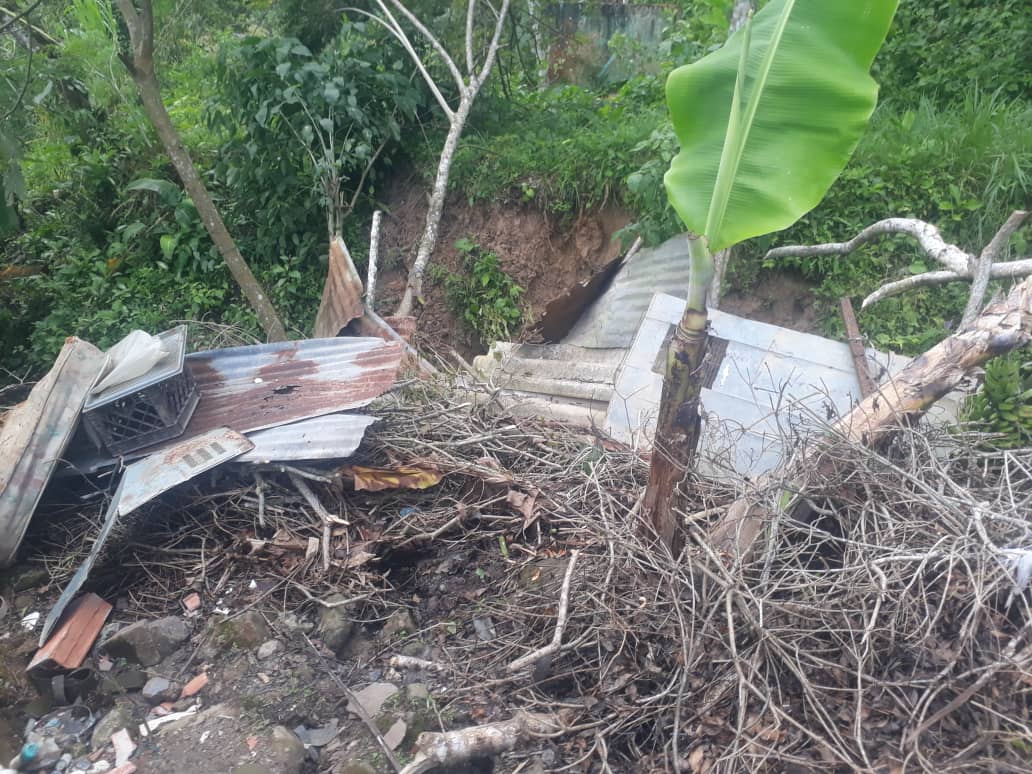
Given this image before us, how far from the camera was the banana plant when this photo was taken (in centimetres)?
226

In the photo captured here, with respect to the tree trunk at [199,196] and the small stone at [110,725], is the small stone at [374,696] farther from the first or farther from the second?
the tree trunk at [199,196]

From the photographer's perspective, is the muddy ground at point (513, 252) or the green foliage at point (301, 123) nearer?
the muddy ground at point (513, 252)

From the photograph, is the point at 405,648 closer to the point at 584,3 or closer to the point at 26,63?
the point at 26,63

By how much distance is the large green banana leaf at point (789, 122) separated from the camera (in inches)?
89.0

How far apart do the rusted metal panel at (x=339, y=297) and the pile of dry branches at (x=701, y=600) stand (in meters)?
1.87

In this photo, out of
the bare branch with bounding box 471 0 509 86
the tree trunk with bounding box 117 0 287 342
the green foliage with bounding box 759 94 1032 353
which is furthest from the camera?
the bare branch with bounding box 471 0 509 86

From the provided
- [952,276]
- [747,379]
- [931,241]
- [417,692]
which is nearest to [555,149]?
[747,379]

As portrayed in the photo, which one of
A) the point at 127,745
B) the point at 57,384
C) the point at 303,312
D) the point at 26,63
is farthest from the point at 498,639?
the point at 26,63

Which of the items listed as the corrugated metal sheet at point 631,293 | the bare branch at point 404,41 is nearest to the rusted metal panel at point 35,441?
the corrugated metal sheet at point 631,293

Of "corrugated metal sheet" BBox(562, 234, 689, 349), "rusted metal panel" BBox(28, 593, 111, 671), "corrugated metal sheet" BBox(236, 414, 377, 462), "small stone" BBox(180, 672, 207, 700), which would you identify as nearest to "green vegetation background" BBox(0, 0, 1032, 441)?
"corrugated metal sheet" BBox(562, 234, 689, 349)

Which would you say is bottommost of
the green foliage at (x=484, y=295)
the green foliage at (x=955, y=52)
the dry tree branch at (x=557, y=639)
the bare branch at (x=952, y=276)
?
the green foliage at (x=484, y=295)

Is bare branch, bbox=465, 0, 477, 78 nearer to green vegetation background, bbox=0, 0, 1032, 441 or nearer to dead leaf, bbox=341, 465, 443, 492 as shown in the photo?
green vegetation background, bbox=0, 0, 1032, 441

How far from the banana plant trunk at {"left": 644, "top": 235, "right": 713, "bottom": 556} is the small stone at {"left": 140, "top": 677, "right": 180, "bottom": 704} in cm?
197

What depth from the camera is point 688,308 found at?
2.33 meters
